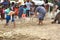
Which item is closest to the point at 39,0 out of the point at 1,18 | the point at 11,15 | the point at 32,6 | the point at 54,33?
the point at 32,6

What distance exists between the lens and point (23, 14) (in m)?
16.8

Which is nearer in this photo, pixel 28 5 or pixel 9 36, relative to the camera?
pixel 9 36

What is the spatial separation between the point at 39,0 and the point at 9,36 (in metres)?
11.7

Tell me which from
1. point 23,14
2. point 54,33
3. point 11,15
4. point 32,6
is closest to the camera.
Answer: point 54,33

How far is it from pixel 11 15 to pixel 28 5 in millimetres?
5144

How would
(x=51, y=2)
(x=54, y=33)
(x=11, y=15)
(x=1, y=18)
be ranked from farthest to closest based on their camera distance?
(x=51, y=2) < (x=1, y=18) < (x=11, y=15) < (x=54, y=33)

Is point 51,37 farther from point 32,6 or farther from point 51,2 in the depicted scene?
point 51,2

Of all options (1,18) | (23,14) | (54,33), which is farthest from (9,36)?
(1,18)

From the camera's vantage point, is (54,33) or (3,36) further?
(54,33)

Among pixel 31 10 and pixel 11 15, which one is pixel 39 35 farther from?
pixel 31 10

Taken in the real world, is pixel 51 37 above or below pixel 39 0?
below

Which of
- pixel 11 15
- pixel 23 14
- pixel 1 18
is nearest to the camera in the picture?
pixel 11 15

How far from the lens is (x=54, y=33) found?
1259 cm

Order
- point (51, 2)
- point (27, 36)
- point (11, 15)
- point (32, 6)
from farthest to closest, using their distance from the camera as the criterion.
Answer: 1. point (51, 2)
2. point (32, 6)
3. point (11, 15)
4. point (27, 36)
